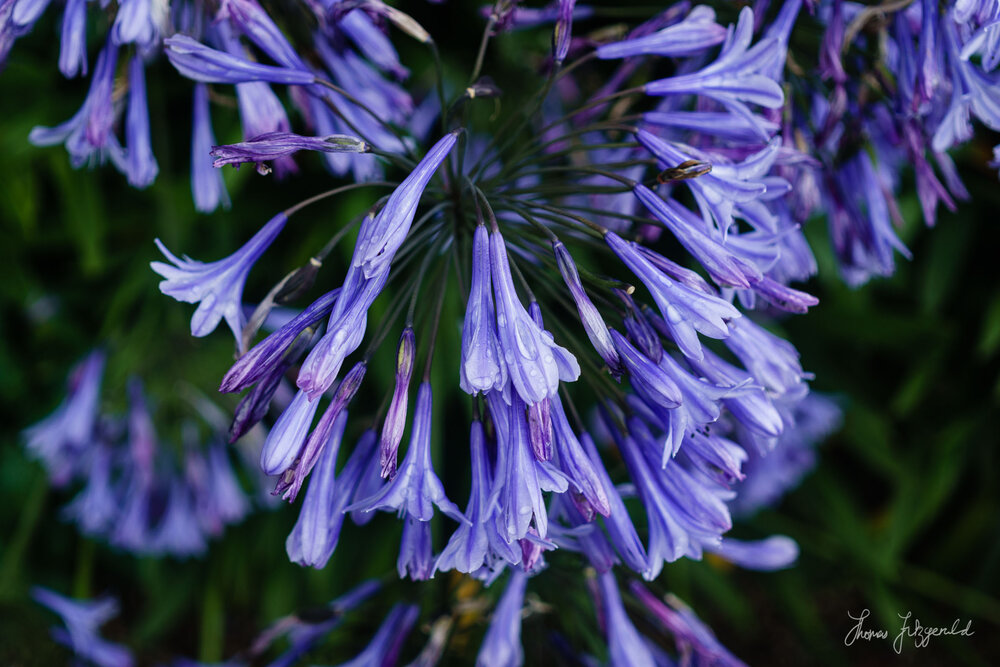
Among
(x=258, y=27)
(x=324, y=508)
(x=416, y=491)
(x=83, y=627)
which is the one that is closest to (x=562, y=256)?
(x=416, y=491)

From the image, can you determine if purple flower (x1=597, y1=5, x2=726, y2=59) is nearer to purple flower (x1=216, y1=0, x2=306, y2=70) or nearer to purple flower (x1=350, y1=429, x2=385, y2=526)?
purple flower (x1=216, y1=0, x2=306, y2=70)

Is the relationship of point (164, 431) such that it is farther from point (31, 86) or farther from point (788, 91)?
point (788, 91)

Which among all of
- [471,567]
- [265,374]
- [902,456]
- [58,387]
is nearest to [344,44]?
[265,374]

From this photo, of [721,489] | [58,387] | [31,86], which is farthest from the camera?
[58,387]

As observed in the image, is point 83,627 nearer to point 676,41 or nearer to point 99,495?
point 99,495

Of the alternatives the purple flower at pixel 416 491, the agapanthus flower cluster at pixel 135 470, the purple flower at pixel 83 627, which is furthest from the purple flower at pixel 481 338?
the purple flower at pixel 83 627

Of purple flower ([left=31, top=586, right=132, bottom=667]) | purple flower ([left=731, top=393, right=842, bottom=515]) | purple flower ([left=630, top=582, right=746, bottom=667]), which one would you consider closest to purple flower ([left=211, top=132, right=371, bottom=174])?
purple flower ([left=630, top=582, right=746, bottom=667])

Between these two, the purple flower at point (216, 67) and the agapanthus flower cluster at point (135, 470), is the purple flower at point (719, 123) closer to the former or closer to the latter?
the purple flower at point (216, 67)
